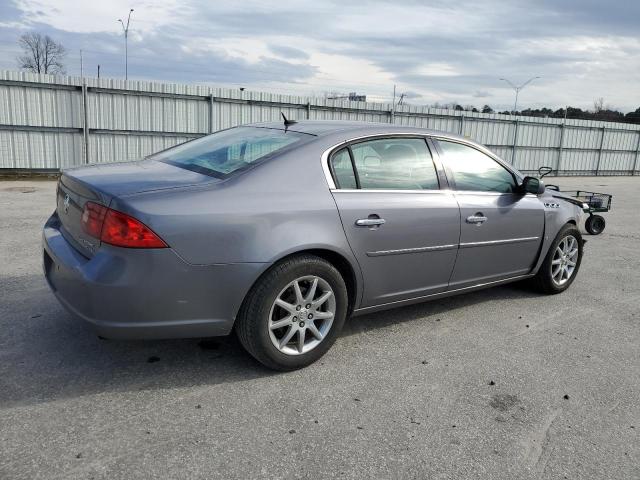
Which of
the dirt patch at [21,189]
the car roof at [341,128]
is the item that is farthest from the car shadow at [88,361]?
the dirt patch at [21,189]

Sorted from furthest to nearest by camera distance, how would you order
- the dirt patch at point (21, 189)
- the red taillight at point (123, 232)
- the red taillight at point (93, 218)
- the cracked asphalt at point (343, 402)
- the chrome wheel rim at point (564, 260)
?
the dirt patch at point (21, 189)
the chrome wheel rim at point (564, 260)
the red taillight at point (93, 218)
the red taillight at point (123, 232)
the cracked asphalt at point (343, 402)

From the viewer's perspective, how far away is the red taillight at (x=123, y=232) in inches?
112

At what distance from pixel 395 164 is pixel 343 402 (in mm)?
1743

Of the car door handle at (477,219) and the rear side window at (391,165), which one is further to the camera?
the car door handle at (477,219)

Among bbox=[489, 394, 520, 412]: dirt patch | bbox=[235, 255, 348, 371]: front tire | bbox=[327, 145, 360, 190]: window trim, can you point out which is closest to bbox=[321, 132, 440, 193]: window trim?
bbox=[327, 145, 360, 190]: window trim

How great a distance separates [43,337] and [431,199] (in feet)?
9.43

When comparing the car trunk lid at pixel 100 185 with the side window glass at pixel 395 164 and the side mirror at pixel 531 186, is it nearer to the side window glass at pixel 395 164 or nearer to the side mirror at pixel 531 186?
the side window glass at pixel 395 164

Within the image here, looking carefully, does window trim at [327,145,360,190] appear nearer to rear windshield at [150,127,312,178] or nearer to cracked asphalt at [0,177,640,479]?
rear windshield at [150,127,312,178]

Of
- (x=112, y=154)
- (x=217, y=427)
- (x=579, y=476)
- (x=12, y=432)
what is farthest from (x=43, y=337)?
(x=112, y=154)

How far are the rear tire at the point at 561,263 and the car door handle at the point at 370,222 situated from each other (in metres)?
2.25

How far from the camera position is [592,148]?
80.4ft

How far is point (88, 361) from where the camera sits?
11.2ft

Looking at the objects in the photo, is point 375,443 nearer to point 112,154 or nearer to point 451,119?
point 112,154

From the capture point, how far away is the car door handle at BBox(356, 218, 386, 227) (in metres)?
3.54
